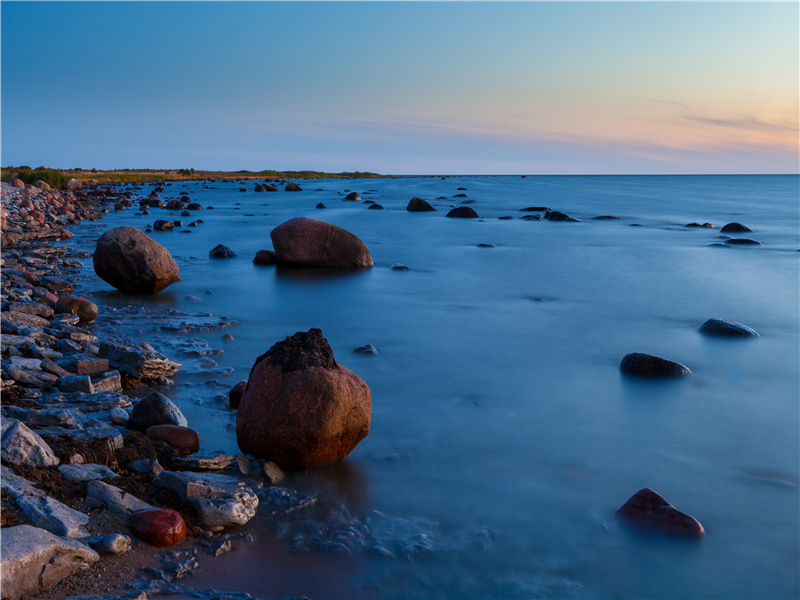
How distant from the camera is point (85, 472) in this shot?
433cm

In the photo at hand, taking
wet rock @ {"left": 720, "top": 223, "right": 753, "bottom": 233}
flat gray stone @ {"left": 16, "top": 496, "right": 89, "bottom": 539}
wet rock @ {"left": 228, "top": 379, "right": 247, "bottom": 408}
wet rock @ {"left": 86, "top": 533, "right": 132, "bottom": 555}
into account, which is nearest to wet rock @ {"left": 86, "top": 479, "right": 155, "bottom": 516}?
flat gray stone @ {"left": 16, "top": 496, "right": 89, "bottom": 539}

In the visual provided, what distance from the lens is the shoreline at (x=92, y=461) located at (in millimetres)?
3463

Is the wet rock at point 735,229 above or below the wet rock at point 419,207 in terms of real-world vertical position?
below

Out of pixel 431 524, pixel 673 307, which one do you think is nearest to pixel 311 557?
pixel 431 524

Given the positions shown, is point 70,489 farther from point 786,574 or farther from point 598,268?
point 598,268

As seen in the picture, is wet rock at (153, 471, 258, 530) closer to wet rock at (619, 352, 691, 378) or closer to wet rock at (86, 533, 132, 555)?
wet rock at (86, 533, 132, 555)

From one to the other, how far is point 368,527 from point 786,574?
8.31 ft

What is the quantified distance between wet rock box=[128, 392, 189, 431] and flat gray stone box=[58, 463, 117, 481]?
2.85ft

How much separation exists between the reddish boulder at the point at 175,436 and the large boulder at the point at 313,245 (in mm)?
10570

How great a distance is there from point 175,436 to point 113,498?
3.76 ft

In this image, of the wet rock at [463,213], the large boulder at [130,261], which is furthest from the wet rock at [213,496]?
the wet rock at [463,213]

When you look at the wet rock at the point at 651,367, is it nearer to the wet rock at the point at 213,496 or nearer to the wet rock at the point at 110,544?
the wet rock at the point at 213,496

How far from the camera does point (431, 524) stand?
4422 millimetres

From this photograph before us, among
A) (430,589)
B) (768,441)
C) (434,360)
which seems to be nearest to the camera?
(430,589)
